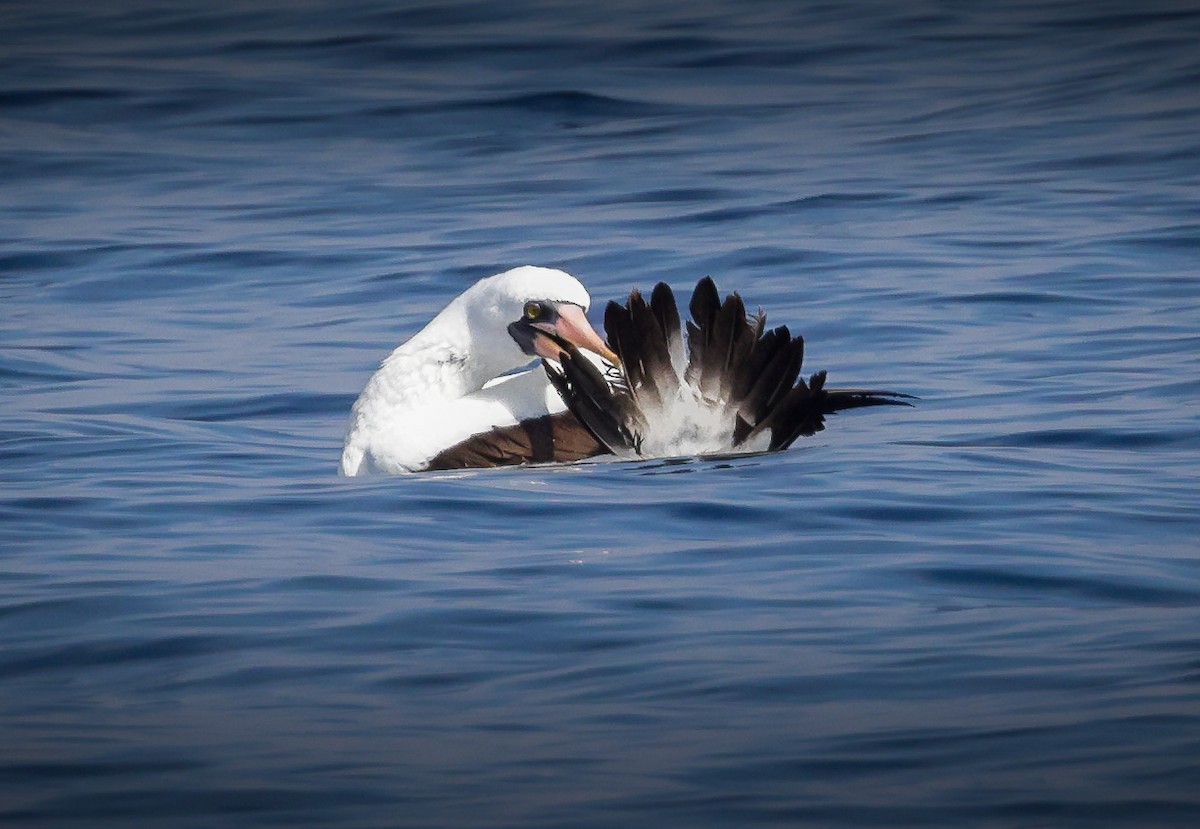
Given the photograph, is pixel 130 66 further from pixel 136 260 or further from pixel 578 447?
pixel 578 447

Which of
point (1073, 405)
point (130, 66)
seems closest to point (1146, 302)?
point (1073, 405)

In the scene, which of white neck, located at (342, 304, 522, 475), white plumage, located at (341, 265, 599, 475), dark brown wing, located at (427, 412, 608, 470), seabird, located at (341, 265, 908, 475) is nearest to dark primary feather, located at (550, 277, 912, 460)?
seabird, located at (341, 265, 908, 475)

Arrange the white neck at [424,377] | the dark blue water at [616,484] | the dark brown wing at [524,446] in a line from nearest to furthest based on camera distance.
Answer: the dark blue water at [616,484] < the dark brown wing at [524,446] < the white neck at [424,377]

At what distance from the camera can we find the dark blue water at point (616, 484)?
4.40m

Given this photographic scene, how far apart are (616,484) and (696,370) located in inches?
20.7

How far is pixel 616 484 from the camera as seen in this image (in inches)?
298

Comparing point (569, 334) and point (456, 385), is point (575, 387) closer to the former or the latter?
point (569, 334)

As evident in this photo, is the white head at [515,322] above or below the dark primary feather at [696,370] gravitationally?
above

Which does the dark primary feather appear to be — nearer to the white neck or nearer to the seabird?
the seabird

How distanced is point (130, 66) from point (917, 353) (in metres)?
13.7

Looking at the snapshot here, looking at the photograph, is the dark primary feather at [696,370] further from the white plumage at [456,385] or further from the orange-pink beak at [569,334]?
the white plumage at [456,385]

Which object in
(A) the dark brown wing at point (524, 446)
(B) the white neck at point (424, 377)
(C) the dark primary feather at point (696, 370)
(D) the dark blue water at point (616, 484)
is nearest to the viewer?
(D) the dark blue water at point (616, 484)

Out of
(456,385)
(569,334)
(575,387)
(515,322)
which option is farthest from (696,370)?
(456,385)

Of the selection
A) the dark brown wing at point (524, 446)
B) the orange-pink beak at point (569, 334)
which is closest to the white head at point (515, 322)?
the orange-pink beak at point (569, 334)
